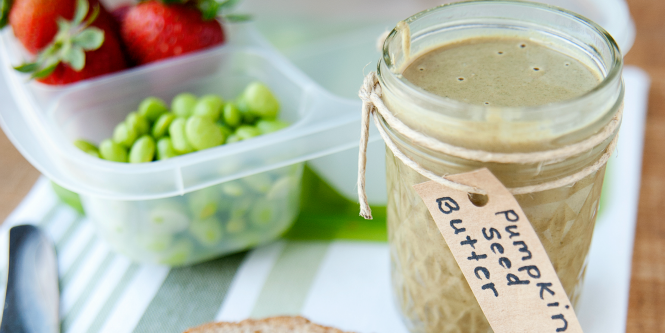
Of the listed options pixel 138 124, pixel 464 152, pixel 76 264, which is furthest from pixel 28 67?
pixel 464 152

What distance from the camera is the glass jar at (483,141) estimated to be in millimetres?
545

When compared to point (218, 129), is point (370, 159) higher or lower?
lower

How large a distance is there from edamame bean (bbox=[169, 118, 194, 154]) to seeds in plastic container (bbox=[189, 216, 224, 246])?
0.39 ft

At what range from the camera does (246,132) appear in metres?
0.89

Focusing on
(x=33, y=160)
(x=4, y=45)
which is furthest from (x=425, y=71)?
(x=4, y=45)

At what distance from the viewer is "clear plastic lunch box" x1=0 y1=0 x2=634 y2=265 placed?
31.8 inches

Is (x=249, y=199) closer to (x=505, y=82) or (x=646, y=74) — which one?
(x=505, y=82)

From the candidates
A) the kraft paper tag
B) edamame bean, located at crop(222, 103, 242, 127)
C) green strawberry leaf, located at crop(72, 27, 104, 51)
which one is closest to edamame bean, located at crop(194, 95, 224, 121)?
edamame bean, located at crop(222, 103, 242, 127)

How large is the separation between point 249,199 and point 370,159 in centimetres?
23

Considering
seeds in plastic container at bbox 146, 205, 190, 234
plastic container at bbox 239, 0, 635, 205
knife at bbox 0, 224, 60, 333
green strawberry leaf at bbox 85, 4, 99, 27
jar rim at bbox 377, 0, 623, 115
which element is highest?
jar rim at bbox 377, 0, 623, 115

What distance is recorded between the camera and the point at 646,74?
1.37m

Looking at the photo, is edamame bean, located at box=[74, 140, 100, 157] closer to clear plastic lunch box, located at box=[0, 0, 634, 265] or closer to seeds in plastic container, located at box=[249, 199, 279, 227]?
clear plastic lunch box, located at box=[0, 0, 634, 265]

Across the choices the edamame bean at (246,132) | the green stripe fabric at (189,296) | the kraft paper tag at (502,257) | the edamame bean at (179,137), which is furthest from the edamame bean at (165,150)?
the kraft paper tag at (502,257)

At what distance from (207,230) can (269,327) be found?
0.67ft
